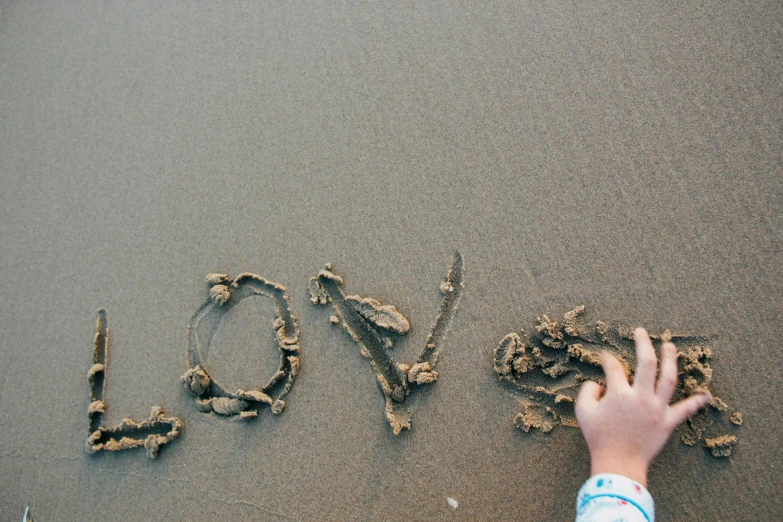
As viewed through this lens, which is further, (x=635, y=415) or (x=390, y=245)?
(x=390, y=245)

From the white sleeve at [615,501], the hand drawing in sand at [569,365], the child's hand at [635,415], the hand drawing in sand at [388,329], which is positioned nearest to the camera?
the white sleeve at [615,501]

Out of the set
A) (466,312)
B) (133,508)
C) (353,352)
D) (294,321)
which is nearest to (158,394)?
(133,508)

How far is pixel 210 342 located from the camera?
4.81ft

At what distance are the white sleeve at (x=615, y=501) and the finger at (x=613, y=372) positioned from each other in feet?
0.67

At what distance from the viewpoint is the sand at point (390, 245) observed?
1.23m

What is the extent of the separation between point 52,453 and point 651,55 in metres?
2.08

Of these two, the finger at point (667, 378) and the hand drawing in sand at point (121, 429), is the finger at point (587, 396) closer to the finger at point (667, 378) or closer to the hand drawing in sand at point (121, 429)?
the finger at point (667, 378)

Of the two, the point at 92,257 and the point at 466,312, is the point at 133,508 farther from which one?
the point at 466,312

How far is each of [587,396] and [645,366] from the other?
0.14m

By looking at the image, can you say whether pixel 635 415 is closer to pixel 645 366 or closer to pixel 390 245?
pixel 645 366

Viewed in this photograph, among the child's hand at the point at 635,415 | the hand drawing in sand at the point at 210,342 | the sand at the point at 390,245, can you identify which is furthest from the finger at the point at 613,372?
the hand drawing in sand at the point at 210,342

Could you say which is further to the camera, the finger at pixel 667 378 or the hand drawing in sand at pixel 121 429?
the hand drawing in sand at pixel 121 429

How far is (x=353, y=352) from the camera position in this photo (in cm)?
138

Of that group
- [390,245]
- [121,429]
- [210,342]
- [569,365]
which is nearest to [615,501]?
[569,365]
